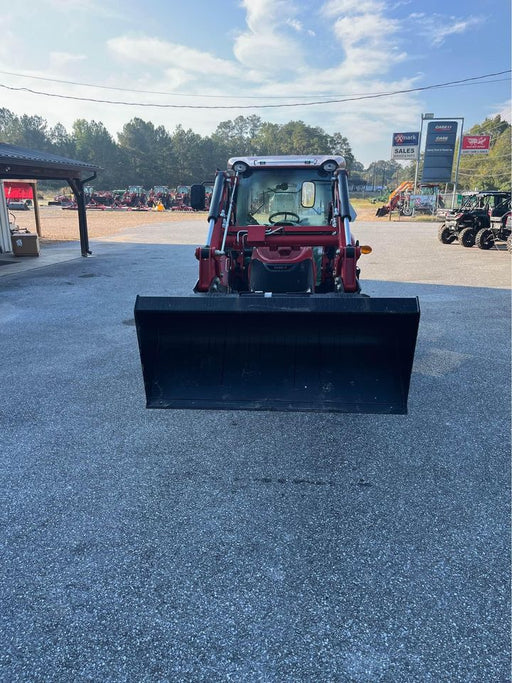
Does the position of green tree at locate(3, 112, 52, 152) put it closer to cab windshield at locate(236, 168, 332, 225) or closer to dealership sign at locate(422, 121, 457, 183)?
dealership sign at locate(422, 121, 457, 183)

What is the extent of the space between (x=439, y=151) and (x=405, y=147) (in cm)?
480

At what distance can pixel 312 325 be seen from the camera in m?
3.67

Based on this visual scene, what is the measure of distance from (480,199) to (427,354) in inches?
595

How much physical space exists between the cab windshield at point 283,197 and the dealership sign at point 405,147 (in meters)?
40.2

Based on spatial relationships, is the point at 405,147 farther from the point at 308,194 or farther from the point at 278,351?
the point at 278,351

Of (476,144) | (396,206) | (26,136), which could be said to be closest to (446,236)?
(396,206)

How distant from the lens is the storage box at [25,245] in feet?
49.5

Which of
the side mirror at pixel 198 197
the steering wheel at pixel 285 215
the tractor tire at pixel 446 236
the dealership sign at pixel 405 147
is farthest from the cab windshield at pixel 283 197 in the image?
the dealership sign at pixel 405 147

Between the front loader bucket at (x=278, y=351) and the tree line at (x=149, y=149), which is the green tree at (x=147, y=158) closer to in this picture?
the tree line at (x=149, y=149)

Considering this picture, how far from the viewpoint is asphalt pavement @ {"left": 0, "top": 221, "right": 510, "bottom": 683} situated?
2082 millimetres

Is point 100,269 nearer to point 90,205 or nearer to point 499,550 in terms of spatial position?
point 499,550

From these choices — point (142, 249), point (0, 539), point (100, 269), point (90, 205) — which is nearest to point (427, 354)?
point (0, 539)

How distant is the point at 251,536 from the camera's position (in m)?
2.78

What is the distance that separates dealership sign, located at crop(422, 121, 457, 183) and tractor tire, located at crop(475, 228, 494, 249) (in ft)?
77.8
